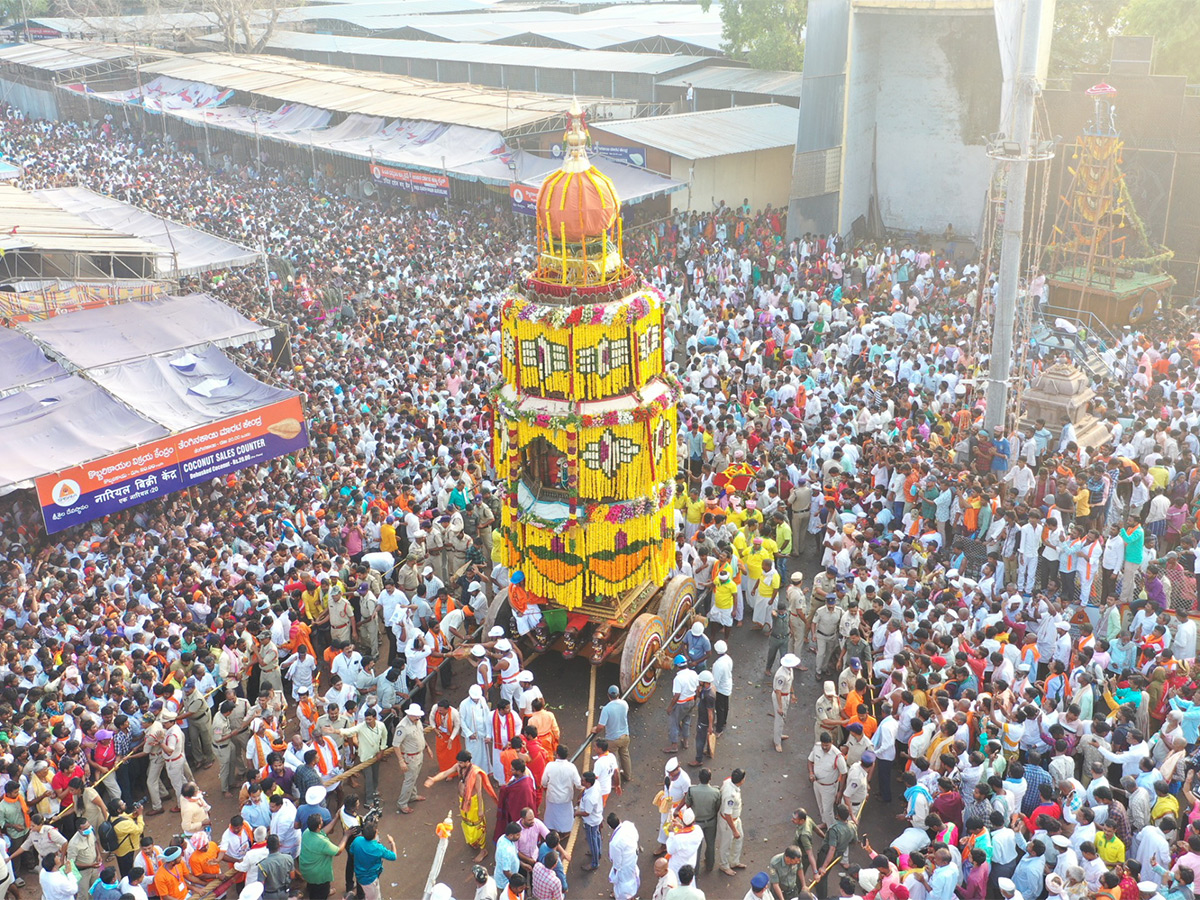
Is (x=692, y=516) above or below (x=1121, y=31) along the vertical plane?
below

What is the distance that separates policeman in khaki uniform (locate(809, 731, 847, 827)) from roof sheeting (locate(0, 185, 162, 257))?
14.2 metres

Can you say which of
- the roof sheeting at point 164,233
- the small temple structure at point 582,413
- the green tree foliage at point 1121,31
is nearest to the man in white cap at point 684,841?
the small temple structure at point 582,413

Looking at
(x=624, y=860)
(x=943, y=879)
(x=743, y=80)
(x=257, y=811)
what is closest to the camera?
(x=943, y=879)

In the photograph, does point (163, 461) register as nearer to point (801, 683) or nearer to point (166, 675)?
point (166, 675)

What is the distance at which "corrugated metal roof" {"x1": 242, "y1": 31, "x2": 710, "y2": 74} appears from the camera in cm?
3888

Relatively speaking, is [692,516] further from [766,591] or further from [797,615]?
[797,615]

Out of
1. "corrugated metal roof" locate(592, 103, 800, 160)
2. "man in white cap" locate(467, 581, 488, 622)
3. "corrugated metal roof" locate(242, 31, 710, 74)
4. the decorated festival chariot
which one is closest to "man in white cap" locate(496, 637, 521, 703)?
the decorated festival chariot

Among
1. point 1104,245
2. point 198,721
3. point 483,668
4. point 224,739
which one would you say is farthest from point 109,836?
point 1104,245

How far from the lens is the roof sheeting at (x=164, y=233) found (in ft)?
71.3

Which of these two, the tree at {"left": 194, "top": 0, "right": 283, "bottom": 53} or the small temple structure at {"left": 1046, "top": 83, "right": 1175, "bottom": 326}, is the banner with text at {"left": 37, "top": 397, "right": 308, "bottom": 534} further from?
the tree at {"left": 194, "top": 0, "right": 283, "bottom": 53}

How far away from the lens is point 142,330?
18.3 metres

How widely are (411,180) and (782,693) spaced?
23464 mm

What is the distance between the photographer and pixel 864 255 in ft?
82.5

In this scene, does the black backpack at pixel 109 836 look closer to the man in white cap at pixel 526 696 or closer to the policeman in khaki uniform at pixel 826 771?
the man in white cap at pixel 526 696
